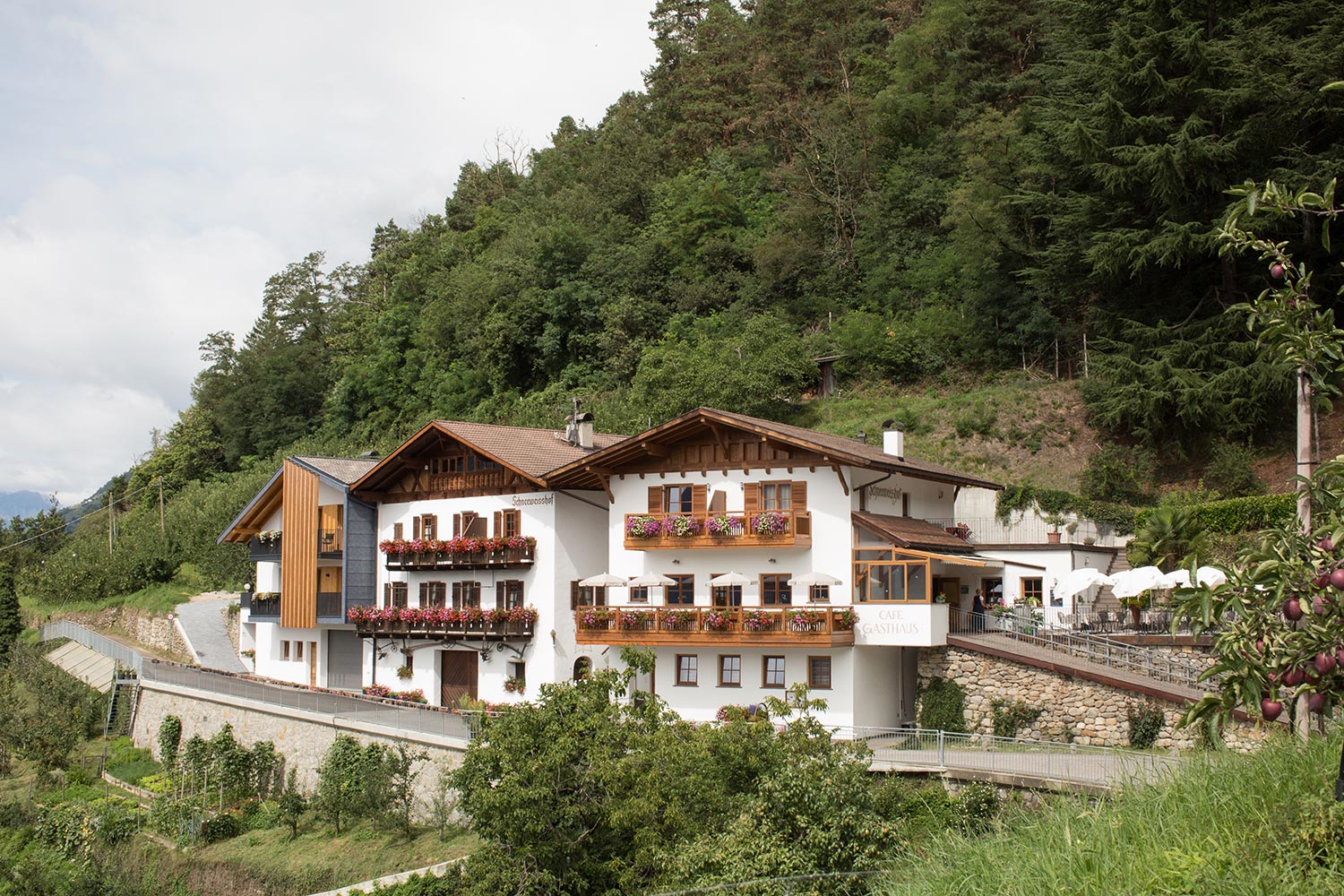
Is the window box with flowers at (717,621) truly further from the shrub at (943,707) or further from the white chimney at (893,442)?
the white chimney at (893,442)

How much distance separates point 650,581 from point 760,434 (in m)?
4.87

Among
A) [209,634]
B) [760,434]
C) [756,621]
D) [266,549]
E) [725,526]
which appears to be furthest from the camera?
[209,634]

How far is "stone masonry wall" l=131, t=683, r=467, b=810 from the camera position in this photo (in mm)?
28344

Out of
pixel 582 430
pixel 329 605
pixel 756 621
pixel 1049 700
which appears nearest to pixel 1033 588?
pixel 1049 700

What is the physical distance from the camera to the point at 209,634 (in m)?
50.0

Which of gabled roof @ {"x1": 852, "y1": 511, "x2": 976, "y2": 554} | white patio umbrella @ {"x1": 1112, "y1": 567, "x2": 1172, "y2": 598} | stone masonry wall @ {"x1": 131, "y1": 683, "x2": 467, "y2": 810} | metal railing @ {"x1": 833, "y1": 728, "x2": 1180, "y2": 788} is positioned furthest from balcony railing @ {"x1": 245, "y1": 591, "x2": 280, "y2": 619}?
white patio umbrella @ {"x1": 1112, "y1": 567, "x2": 1172, "y2": 598}

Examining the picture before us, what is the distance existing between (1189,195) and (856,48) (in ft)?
111

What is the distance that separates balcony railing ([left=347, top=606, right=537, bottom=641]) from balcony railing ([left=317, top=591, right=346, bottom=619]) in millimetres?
930

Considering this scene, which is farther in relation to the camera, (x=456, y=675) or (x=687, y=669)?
(x=456, y=675)

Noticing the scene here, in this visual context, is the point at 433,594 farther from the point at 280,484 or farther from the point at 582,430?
the point at 280,484

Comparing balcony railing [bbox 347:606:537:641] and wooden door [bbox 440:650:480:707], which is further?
wooden door [bbox 440:650:480:707]

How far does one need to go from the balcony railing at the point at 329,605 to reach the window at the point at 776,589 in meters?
15.4

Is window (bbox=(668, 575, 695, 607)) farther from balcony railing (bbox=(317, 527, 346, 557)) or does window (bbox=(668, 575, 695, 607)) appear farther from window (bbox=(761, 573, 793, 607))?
balcony railing (bbox=(317, 527, 346, 557))

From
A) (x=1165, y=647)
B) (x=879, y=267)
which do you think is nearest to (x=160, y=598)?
(x=879, y=267)
